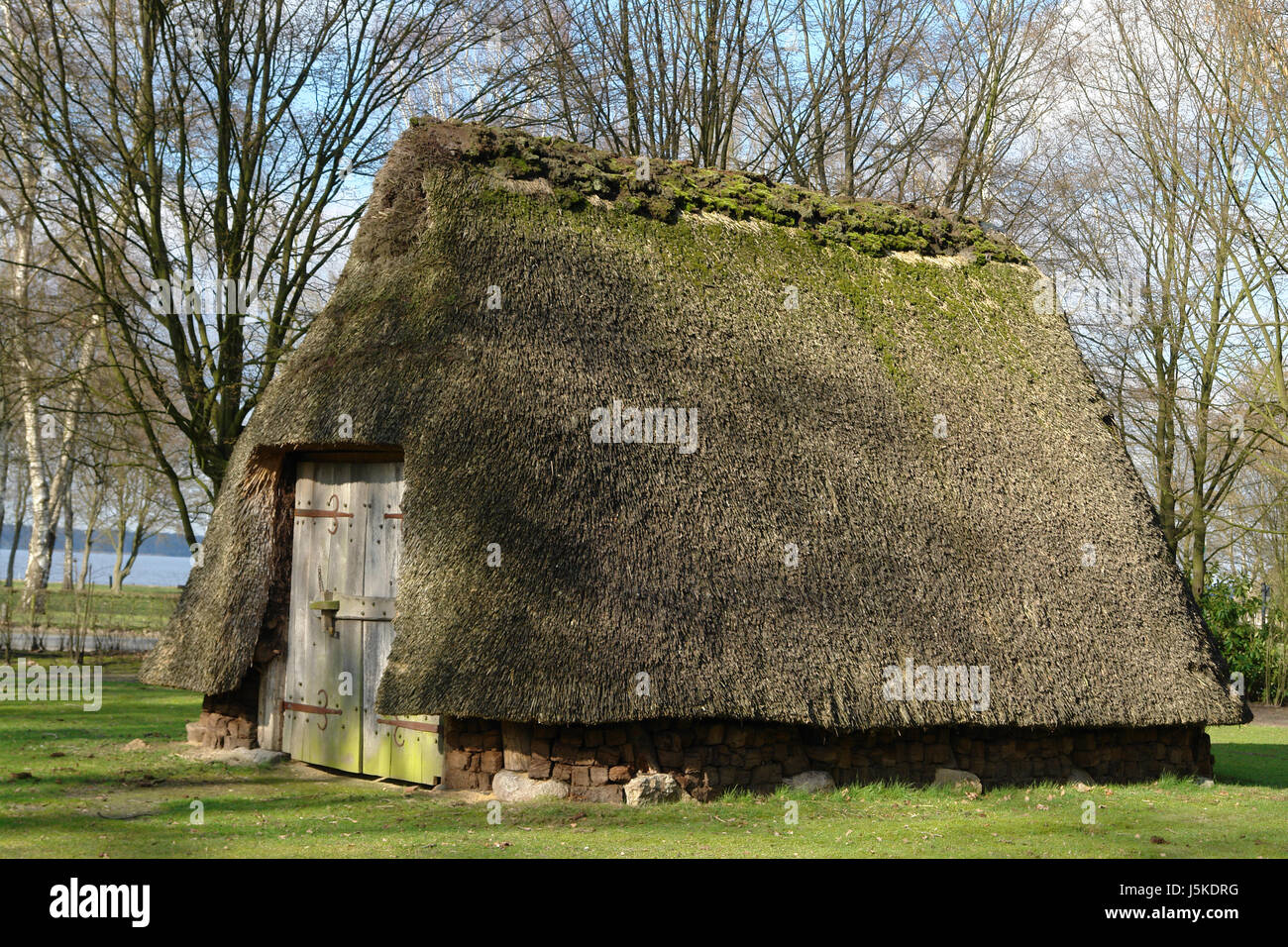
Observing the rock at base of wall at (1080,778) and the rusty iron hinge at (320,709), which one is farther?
the rock at base of wall at (1080,778)

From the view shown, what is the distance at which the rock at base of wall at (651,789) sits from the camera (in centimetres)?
824

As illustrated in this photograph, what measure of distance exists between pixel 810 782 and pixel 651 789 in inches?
59.1

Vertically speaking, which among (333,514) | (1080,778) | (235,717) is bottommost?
(1080,778)

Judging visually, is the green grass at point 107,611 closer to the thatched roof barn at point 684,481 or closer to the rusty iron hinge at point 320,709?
the rusty iron hinge at point 320,709

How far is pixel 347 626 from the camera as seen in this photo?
953cm

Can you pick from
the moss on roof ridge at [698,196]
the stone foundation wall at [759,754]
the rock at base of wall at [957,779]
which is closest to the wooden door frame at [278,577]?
the stone foundation wall at [759,754]

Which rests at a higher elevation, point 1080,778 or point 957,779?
point 957,779

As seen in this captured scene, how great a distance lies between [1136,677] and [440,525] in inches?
253

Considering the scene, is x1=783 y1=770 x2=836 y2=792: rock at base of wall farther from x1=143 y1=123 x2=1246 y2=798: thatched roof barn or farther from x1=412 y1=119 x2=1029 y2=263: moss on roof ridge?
x1=412 y1=119 x2=1029 y2=263: moss on roof ridge

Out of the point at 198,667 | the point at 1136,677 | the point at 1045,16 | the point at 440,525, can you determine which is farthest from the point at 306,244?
the point at 1045,16

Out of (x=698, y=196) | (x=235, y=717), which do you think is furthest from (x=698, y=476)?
(x=235, y=717)

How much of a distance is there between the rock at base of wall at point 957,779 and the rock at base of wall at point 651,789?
2617 millimetres

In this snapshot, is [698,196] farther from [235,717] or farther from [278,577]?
[235,717]

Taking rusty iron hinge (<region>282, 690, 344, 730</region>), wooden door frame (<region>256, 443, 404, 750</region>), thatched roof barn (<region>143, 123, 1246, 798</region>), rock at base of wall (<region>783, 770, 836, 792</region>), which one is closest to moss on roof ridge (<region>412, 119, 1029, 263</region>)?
thatched roof barn (<region>143, 123, 1246, 798</region>)
